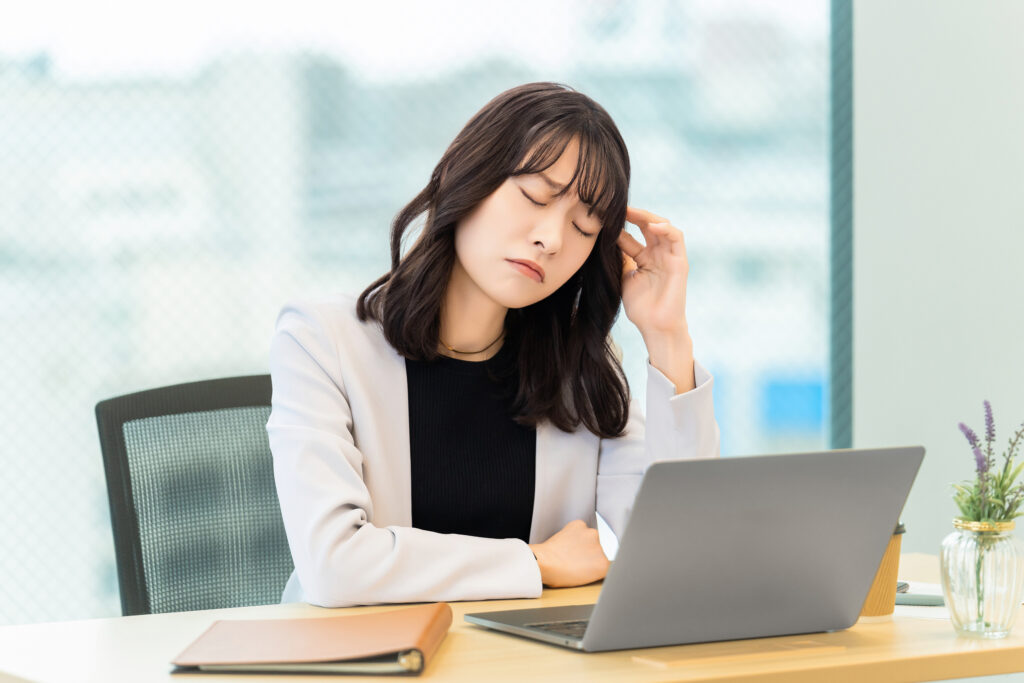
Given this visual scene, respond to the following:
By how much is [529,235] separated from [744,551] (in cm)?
60

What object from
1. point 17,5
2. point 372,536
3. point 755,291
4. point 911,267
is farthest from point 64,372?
point 911,267

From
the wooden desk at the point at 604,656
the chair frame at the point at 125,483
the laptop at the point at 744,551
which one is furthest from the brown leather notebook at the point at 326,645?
the chair frame at the point at 125,483

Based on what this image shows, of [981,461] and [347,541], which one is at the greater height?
[981,461]

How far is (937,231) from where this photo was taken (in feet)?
10.0

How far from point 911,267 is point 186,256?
1967 mm

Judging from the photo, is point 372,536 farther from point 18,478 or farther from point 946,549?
point 18,478

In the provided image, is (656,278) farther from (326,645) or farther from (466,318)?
(326,645)

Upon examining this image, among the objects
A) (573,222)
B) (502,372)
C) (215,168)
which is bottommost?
(502,372)

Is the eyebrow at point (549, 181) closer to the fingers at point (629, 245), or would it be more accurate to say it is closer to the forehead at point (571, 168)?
the forehead at point (571, 168)

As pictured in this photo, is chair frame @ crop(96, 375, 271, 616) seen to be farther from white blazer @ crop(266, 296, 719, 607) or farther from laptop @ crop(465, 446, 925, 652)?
laptop @ crop(465, 446, 925, 652)

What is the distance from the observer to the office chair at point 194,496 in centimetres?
149

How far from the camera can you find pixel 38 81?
2.48 metres

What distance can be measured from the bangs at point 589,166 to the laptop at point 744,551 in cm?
59

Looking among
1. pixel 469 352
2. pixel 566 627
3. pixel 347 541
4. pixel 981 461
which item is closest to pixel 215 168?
pixel 469 352
